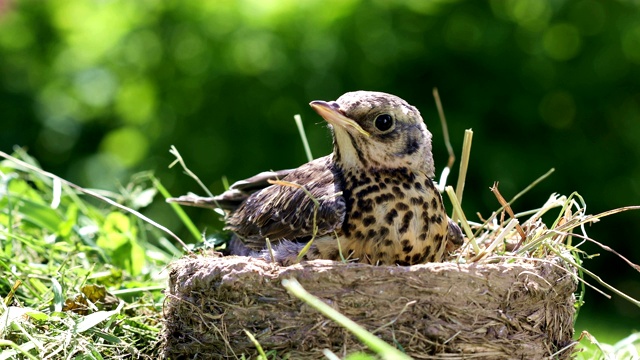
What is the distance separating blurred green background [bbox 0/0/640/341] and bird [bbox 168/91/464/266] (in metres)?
3.23

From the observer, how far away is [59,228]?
4.14 meters

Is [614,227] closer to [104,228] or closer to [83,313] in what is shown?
[104,228]


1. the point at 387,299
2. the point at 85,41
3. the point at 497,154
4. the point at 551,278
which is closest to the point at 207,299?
the point at 387,299

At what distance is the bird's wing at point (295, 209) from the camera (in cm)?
345

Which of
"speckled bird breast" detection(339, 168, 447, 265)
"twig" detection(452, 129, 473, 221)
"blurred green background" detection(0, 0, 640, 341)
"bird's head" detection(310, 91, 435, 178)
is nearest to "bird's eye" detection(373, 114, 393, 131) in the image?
"bird's head" detection(310, 91, 435, 178)

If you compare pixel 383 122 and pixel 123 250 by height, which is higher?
pixel 383 122

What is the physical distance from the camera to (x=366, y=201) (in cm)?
346

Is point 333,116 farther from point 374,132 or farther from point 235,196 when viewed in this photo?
point 235,196

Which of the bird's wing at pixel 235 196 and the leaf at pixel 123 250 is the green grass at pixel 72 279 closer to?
the leaf at pixel 123 250

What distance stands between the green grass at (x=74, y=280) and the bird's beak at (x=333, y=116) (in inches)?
30.9

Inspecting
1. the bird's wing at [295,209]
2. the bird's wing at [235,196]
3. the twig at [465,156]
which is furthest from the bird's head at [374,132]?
the bird's wing at [235,196]

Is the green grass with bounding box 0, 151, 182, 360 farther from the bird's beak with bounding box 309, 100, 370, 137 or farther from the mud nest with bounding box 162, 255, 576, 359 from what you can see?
the bird's beak with bounding box 309, 100, 370, 137

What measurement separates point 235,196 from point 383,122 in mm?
946

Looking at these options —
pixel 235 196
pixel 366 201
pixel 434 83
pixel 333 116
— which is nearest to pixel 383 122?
pixel 333 116
